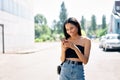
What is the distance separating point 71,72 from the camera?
4.05 metres

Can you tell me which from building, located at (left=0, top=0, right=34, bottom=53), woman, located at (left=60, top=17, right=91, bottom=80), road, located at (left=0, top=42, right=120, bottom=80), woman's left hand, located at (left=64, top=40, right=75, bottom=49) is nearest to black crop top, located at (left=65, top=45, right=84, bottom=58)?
woman, located at (left=60, top=17, right=91, bottom=80)

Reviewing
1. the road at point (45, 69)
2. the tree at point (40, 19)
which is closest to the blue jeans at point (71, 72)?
the road at point (45, 69)

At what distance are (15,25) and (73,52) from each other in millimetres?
37760

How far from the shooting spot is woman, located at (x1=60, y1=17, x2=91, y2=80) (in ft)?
13.3

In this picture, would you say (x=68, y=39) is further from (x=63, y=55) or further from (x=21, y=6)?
(x=21, y=6)

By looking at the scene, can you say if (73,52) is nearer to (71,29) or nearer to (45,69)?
(71,29)

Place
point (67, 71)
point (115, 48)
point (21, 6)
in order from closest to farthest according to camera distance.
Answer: point (67, 71) < point (115, 48) < point (21, 6)

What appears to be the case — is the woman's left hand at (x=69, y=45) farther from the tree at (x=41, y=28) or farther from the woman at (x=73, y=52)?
the tree at (x=41, y=28)

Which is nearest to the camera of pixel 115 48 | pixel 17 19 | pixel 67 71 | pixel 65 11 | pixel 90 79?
pixel 67 71

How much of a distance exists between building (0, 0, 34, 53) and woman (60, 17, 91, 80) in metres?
31.2

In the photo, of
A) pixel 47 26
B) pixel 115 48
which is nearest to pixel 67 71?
pixel 115 48

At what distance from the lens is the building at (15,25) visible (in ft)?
117

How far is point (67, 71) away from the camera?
4.07 meters

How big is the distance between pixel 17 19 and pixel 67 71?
39461 millimetres
